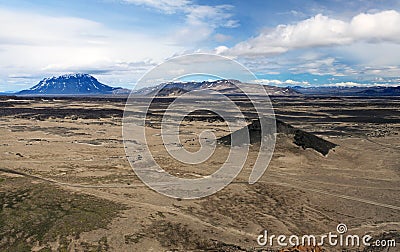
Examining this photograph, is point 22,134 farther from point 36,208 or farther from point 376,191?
point 376,191

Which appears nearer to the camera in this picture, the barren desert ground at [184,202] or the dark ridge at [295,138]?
the barren desert ground at [184,202]

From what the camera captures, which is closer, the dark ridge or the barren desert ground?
the barren desert ground

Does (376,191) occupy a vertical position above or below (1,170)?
below

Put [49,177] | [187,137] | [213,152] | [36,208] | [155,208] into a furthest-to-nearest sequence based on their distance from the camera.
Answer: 1. [187,137]
2. [213,152]
3. [49,177]
4. [155,208]
5. [36,208]

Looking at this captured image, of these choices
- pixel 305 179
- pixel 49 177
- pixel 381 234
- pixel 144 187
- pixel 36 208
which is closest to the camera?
pixel 381 234

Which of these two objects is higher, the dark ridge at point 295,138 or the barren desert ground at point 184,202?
the dark ridge at point 295,138

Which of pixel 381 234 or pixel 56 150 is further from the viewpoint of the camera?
pixel 56 150

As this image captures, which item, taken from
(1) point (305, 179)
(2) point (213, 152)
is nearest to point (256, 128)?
(2) point (213, 152)

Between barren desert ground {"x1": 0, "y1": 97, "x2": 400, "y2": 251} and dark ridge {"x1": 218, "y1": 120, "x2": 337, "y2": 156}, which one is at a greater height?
dark ridge {"x1": 218, "y1": 120, "x2": 337, "y2": 156}

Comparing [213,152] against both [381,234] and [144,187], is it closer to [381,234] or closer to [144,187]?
[144,187]

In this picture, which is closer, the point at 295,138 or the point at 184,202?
the point at 184,202

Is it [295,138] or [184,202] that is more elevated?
[295,138]
